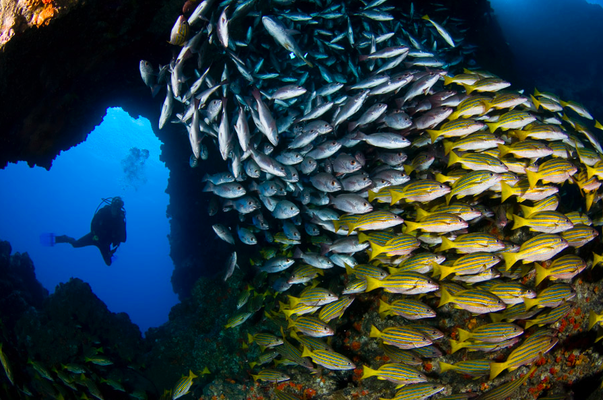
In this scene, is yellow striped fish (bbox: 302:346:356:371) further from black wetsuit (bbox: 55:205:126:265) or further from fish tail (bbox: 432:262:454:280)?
black wetsuit (bbox: 55:205:126:265)

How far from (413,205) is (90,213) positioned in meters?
151

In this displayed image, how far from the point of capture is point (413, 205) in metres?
4.43

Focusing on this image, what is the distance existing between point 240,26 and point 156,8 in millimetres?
1722

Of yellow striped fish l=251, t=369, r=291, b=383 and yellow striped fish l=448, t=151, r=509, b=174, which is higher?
yellow striped fish l=448, t=151, r=509, b=174

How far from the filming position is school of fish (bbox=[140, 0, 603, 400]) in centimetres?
317

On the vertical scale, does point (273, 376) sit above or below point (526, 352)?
above

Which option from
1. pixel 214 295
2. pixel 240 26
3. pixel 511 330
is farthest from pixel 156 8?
pixel 511 330

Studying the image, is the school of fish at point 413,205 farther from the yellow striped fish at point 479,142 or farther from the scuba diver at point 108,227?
the scuba diver at point 108,227

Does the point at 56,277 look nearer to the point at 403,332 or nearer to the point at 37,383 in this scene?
the point at 37,383

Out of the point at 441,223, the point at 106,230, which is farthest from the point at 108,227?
the point at 441,223

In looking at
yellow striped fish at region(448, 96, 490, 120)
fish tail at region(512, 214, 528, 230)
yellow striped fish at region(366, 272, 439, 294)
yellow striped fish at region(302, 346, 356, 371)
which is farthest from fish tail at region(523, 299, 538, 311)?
yellow striped fish at region(448, 96, 490, 120)

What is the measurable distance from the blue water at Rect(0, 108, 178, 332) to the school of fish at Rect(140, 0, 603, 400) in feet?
238

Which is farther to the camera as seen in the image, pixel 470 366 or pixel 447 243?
pixel 447 243

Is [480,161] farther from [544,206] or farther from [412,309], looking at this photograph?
[412,309]
